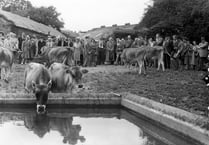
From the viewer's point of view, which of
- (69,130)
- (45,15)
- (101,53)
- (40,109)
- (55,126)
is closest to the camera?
(69,130)

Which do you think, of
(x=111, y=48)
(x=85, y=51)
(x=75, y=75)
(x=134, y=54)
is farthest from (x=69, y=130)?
(x=111, y=48)

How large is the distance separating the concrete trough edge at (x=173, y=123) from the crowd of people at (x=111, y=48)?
39.0 feet

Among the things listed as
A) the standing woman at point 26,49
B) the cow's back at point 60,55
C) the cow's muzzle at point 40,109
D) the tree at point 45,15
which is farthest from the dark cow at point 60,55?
the tree at point 45,15

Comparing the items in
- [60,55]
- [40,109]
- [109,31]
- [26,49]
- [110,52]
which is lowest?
[40,109]

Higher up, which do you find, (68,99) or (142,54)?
(142,54)

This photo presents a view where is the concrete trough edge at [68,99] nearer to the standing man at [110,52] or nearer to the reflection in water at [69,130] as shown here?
the reflection in water at [69,130]

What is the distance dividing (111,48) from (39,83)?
53.5 ft

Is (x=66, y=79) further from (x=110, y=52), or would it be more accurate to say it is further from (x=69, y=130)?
(x=110, y=52)

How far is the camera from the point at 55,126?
338 inches

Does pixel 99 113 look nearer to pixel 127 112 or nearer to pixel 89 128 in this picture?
pixel 127 112

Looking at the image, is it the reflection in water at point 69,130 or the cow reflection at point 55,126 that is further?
the cow reflection at point 55,126

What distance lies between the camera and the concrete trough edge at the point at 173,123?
21.3 feet

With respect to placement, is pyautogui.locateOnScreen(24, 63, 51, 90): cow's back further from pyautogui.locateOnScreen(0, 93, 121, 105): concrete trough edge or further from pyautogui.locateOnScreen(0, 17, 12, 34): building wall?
pyautogui.locateOnScreen(0, 17, 12, 34): building wall

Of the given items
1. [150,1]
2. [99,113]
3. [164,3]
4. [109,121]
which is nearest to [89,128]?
[109,121]
